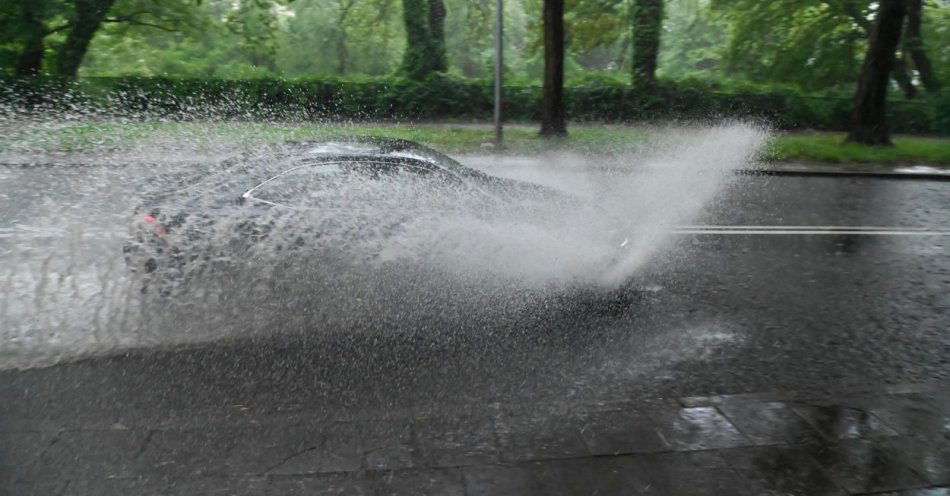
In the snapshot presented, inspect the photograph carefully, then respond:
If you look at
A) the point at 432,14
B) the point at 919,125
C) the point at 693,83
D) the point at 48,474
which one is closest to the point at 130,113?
the point at 432,14

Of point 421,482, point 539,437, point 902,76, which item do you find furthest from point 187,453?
point 902,76

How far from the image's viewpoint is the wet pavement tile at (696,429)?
164 inches

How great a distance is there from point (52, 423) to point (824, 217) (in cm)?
1003

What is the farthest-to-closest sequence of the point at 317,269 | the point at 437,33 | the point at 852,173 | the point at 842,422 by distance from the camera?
the point at 437,33 < the point at 852,173 < the point at 317,269 < the point at 842,422

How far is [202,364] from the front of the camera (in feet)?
16.7

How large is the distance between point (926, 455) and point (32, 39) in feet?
70.0

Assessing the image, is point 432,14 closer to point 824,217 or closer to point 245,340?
point 824,217

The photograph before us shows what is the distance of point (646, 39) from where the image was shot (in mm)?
22406

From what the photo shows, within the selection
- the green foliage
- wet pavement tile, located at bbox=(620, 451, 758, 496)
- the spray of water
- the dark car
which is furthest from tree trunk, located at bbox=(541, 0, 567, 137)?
wet pavement tile, located at bbox=(620, 451, 758, 496)

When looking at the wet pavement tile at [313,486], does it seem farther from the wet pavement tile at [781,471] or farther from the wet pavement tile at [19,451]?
the wet pavement tile at [781,471]

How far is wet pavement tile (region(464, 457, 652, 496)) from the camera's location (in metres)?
3.66

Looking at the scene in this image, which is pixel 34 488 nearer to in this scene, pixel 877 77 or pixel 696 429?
pixel 696 429

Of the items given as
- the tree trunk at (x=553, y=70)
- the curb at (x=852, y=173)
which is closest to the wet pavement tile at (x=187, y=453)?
the curb at (x=852, y=173)

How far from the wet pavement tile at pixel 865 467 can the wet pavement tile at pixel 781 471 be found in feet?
0.22
